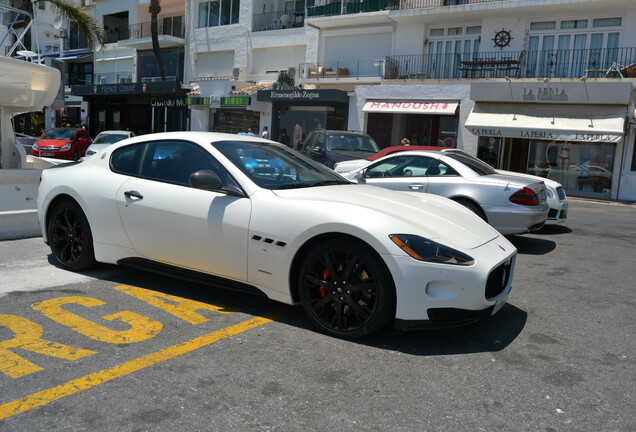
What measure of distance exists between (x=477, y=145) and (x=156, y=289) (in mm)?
19772

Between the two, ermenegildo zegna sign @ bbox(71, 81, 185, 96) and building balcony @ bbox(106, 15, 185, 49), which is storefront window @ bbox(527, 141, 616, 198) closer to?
ermenegildo zegna sign @ bbox(71, 81, 185, 96)

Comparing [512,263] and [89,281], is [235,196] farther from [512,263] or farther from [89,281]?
[512,263]

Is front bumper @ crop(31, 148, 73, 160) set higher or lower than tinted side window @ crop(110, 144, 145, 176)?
lower

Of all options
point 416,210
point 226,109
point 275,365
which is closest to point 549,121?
point 416,210

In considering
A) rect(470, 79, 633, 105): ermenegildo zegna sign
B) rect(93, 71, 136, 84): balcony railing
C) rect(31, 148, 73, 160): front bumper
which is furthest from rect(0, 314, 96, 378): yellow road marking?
rect(93, 71, 136, 84): balcony railing

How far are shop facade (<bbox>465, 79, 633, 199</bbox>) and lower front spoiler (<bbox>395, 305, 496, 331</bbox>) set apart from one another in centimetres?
1772

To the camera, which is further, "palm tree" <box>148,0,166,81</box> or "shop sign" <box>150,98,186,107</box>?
"shop sign" <box>150,98,186,107</box>

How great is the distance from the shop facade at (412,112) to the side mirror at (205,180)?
1992cm

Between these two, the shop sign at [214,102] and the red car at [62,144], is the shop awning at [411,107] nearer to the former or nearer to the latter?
the shop sign at [214,102]

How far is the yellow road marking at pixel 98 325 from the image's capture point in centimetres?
396

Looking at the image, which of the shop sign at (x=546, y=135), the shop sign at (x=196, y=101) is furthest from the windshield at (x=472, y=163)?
the shop sign at (x=196, y=101)

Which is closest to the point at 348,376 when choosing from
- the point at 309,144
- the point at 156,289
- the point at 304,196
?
the point at 304,196

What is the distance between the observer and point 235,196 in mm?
4469

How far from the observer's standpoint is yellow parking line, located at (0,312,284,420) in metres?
2.97
